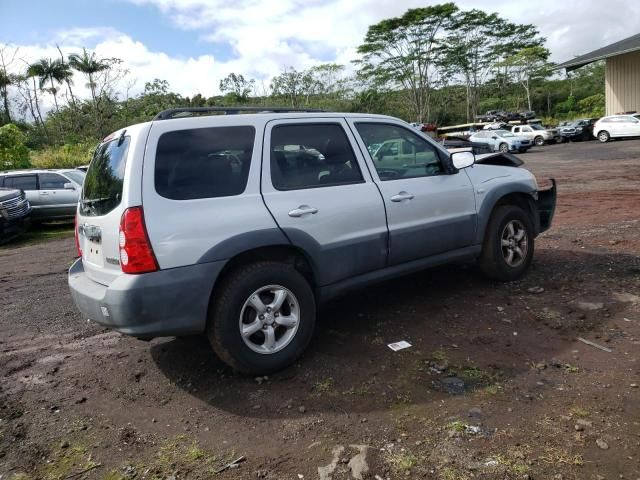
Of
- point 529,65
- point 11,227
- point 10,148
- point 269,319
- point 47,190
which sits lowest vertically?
point 269,319

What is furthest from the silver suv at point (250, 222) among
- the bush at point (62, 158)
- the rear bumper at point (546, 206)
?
the bush at point (62, 158)

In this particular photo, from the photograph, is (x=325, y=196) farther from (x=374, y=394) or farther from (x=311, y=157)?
(x=374, y=394)

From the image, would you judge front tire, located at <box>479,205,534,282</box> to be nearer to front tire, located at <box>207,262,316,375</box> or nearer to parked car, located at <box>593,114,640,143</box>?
front tire, located at <box>207,262,316,375</box>

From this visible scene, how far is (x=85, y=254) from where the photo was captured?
12.7 ft

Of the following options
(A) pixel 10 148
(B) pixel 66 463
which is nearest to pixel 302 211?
(B) pixel 66 463

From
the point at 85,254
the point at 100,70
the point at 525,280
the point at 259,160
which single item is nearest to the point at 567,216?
the point at 525,280

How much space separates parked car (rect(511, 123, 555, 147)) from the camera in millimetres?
34062

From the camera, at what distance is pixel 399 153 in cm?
455

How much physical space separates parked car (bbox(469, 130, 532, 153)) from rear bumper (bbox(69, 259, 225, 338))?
29003mm

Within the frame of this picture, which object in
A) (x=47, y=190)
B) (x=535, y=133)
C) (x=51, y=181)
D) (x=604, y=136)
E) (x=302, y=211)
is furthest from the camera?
(x=535, y=133)

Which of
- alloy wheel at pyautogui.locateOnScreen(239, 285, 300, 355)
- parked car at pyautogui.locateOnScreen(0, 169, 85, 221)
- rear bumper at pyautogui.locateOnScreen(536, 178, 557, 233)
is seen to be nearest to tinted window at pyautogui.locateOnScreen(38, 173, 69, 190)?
parked car at pyautogui.locateOnScreen(0, 169, 85, 221)

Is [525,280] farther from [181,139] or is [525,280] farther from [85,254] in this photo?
[85,254]

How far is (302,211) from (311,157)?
50 centimetres

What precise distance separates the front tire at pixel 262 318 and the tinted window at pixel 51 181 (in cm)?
1149
